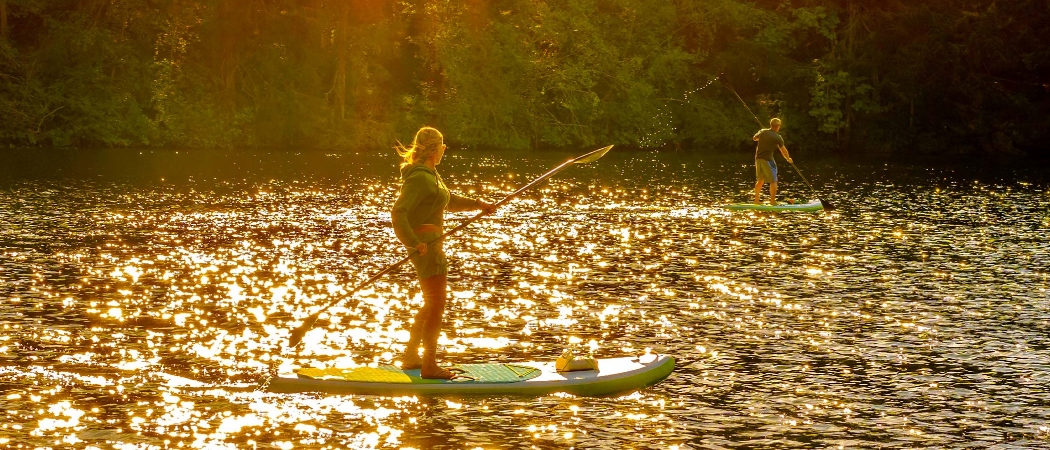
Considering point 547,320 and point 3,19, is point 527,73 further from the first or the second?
point 547,320

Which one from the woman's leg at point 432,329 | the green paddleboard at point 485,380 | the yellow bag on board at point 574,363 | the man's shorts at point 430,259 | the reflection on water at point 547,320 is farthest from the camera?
the yellow bag on board at point 574,363

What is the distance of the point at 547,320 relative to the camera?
1584cm

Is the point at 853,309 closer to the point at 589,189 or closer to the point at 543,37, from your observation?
the point at 589,189

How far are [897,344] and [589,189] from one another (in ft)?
86.0

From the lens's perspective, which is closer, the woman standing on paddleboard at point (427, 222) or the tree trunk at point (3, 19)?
the woman standing on paddleboard at point (427, 222)

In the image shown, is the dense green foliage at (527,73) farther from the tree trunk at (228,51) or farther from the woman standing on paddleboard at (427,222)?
the woman standing on paddleboard at (427,222)

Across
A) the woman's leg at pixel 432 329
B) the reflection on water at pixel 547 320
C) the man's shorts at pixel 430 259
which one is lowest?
the reflection on water at pixel 547 320

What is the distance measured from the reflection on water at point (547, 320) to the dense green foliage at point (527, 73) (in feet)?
108

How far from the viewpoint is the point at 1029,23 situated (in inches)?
2594

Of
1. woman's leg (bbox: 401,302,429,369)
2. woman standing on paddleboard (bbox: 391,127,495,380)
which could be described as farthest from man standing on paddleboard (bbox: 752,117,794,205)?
woman standing on paddleboard (bbox: 391,127,495,380)

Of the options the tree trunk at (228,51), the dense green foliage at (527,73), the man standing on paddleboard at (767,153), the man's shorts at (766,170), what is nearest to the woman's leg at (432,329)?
the man standing on paddleboard at (767,153)

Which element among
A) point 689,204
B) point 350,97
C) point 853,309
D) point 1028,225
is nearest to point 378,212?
point 689,204

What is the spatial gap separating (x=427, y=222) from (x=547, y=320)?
4.38 m

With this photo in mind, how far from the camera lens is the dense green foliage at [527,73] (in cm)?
6538
